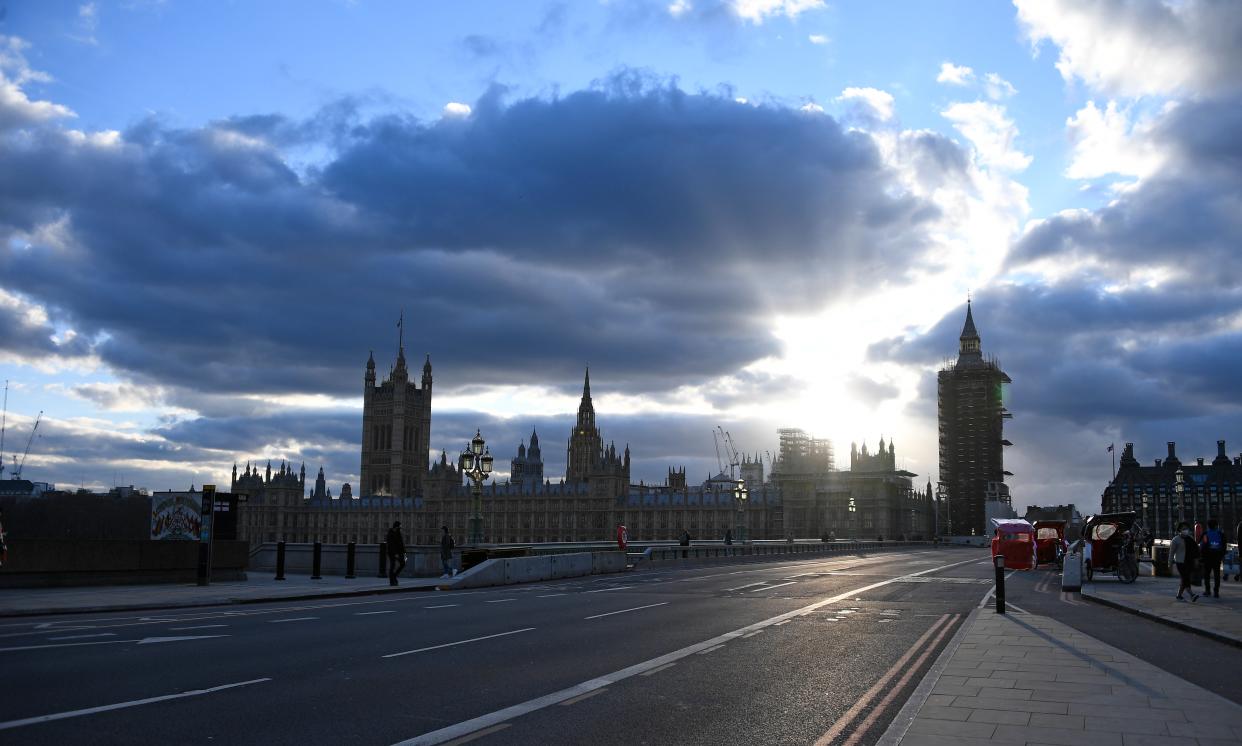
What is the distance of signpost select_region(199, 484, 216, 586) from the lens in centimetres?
2914

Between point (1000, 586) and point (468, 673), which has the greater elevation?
point (1000, 586)

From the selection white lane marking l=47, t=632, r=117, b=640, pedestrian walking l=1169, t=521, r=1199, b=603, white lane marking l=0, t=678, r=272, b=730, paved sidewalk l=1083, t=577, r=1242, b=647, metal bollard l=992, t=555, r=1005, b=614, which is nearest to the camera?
white lane marking l=0, t=678, r=272, b=730

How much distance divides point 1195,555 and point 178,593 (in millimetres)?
27047

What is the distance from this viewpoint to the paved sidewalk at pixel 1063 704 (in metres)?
8.84

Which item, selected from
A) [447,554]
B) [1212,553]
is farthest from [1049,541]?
[447,554]

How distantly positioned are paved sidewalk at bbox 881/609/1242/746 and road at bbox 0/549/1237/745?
0.66 metres

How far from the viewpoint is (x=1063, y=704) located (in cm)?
1042

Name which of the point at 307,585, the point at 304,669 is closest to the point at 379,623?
the point at 304,669

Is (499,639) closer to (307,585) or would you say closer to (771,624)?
(771,624)

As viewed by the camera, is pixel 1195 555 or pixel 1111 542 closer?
pixel 1195 555

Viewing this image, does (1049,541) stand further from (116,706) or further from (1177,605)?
(116,706)

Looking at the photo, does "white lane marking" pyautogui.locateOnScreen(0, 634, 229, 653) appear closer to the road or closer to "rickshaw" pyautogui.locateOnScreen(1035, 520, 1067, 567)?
the road

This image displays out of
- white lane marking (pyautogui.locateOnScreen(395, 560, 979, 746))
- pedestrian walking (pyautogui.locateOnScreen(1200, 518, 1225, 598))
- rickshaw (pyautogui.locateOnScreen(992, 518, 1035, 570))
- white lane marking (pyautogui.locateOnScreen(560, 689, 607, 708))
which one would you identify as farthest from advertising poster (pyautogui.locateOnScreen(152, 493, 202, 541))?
rickshaw (pyautogui.locateOnScreen(992, 518, 1035, 570))

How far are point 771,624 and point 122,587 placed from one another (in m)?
20.4
